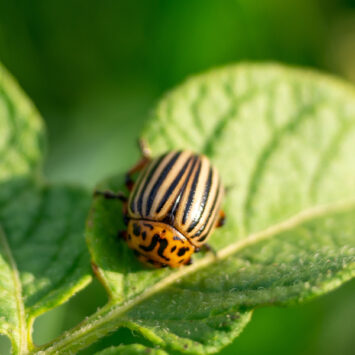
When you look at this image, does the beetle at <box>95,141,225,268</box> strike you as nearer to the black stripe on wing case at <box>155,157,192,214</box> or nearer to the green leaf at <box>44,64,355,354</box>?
the black stripe on wing case at <box>155,157,192,214</box>

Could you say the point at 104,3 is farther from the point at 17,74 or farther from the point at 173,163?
the point at 173,163

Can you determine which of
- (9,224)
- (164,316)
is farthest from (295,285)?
(9,224)

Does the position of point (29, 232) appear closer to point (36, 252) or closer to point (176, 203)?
point (36, 252)

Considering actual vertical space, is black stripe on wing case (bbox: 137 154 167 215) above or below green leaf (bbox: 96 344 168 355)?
above

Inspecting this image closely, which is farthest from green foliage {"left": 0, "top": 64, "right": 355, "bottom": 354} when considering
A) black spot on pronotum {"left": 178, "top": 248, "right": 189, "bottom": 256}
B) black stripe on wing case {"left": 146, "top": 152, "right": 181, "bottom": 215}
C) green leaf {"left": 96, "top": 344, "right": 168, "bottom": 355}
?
black stripe on wing case {"left": 146, "top": 152, "right": 181, "bottom": 215}

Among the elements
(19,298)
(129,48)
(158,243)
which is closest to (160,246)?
(158,243)

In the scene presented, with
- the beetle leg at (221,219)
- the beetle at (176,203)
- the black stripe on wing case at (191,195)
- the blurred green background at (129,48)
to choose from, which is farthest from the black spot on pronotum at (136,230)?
the blurred green background at (129,48)
